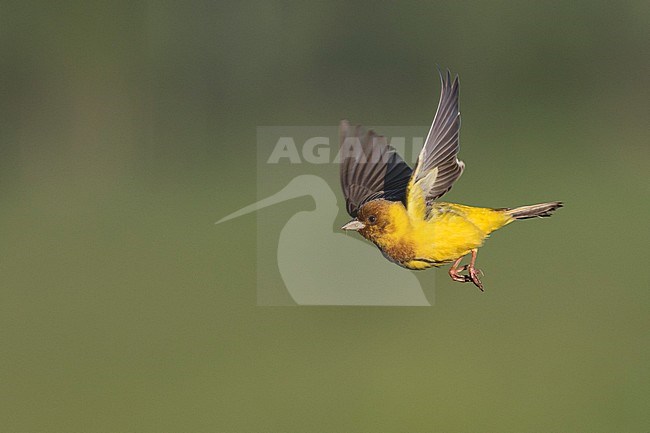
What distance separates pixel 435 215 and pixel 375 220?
2.6 inches

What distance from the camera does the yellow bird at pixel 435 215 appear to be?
0.84 metres

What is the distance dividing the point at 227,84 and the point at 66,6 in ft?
2.81

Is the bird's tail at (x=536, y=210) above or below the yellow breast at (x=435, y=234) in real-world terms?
above

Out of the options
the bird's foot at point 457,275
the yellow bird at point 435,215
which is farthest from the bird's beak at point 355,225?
the bird's foot at point 457,275

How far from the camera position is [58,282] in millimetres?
3355

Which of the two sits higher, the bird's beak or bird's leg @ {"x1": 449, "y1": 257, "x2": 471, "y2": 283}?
the bird's beak

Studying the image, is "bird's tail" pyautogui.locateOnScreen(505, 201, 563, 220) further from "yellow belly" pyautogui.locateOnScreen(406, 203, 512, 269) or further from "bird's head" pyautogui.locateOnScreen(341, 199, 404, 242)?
"bird's head" pyautogui.locateOnScreen(341, 199, 404, 242)

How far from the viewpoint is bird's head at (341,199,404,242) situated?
0.85m

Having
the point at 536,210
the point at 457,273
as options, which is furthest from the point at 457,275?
the point at 536,210

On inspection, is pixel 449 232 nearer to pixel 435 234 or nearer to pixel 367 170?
pixel 435 234

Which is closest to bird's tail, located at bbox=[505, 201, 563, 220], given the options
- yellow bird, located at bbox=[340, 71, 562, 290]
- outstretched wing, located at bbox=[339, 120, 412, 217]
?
yellow bird, located at bbox=[340, 71, 562, 290]

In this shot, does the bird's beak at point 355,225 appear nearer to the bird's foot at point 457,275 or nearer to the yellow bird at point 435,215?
the yellow bird at point 435,215

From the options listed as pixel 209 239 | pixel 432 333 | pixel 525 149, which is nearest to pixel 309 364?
pixel 432 333

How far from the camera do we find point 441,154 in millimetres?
855
